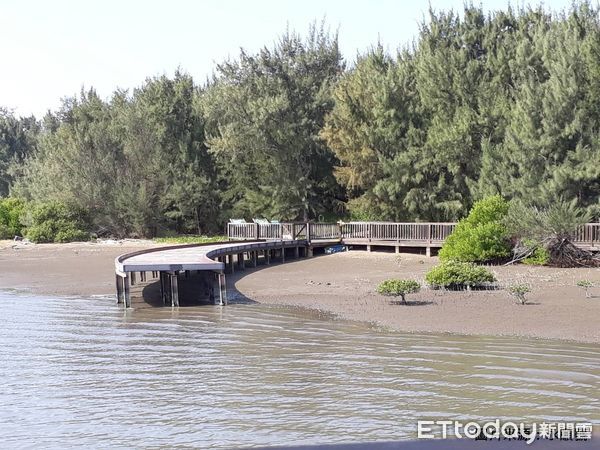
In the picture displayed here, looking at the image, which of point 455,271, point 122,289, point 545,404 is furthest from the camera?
point 122,289

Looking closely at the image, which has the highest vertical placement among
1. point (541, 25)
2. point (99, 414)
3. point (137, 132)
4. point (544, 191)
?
point (541, 25)

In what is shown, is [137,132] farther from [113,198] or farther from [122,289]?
[122,289]

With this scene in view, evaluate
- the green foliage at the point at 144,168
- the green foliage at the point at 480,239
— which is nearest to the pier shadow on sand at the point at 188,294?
the green foliage at the point at 480,239

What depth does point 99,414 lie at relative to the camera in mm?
10875

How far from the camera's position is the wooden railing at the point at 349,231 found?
3384cm

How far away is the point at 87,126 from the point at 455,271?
112ft

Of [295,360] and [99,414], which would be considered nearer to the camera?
[99,414]

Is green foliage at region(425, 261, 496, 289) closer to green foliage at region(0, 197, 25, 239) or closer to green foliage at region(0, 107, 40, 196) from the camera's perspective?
green foliage at region(0, 197, 25, 239)

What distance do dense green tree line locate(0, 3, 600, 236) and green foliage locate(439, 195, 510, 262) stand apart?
2532 mm

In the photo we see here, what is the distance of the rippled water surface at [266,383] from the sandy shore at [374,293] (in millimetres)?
1379

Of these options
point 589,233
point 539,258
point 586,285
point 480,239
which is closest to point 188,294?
point 480,239

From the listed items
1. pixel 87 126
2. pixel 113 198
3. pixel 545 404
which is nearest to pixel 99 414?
pixel 545 404

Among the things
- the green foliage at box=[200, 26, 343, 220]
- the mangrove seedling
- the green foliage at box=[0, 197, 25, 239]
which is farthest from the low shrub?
the green foliage at box=[0, 197, 25, 239]

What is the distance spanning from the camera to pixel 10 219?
49531 mm
